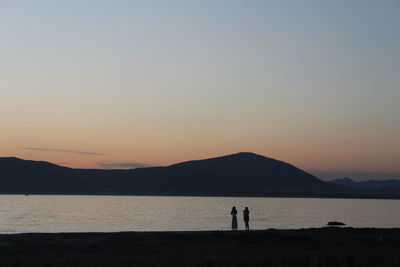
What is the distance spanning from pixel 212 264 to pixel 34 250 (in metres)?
20.6

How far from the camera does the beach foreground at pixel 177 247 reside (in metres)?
29.8

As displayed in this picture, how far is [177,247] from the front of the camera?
37062 millimetres

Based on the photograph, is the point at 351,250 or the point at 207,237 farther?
the point at 207,237

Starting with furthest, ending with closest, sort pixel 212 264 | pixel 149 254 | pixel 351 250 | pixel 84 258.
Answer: pixel 351 250, pixel 149 254, pixel 84 258, pixel 212 264

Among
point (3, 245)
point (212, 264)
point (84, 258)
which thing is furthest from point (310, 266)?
point (3, 245)

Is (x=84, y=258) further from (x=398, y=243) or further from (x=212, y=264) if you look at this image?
(x=398, y=243)

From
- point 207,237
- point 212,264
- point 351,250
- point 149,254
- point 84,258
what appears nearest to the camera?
point 212,264

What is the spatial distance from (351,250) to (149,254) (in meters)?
11.4

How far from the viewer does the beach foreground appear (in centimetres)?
2975

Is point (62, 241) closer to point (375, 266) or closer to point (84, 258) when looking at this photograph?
point (84, 258)

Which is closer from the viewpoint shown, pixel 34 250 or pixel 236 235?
pixel 34 250

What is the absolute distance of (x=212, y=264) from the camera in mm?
15820

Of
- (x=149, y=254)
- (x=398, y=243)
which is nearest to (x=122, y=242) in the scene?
(x=149, y=254)

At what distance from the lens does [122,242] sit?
129ft
